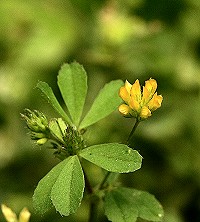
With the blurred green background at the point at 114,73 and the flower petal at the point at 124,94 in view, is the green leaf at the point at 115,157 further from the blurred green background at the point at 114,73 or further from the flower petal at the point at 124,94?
the blurred green background at the point at 114,73

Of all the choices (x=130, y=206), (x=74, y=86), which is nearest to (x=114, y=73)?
(x=74, y=86)

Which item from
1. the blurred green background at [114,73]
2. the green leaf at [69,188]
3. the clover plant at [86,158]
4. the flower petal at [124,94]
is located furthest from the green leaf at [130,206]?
the blurred green background at [114,73]

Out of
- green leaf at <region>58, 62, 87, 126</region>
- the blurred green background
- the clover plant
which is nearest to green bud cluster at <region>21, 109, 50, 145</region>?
the clover plant

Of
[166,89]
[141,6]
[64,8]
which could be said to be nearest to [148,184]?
[166,89]

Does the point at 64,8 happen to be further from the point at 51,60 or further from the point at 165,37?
the point at 165,37

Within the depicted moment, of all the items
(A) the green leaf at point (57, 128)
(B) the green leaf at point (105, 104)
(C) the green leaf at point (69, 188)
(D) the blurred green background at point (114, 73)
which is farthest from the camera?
(D) the blurred green background at point (114, 73)

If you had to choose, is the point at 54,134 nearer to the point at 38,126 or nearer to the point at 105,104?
the point at 38,126
